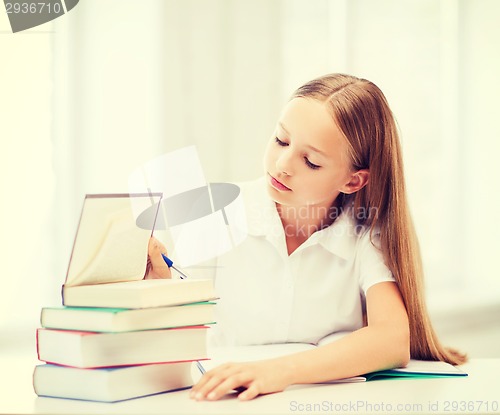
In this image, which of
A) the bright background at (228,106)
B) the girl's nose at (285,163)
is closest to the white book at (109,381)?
the girl's nose at (285,163)

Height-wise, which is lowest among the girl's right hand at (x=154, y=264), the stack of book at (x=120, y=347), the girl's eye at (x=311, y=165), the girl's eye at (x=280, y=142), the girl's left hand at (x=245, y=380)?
the girl's left hand at (x=245, y=380)

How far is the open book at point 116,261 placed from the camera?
905 millimetres

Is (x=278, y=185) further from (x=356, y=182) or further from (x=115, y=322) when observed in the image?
(x=115, y=322)

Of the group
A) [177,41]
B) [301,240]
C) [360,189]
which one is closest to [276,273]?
[301,240]

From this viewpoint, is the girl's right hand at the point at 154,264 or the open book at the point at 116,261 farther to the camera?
the girl's right hand at the point at 154,264

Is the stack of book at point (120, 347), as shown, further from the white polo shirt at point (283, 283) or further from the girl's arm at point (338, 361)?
the white polo shirt at point (283, 283)

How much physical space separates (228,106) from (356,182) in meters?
0.95

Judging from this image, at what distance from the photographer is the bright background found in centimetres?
195

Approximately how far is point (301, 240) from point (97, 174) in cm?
80

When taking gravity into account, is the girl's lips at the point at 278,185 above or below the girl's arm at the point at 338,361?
above

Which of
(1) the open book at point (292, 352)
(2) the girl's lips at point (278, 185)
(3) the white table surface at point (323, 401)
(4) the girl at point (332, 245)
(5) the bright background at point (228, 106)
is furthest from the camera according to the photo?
(5) the bright background at point (228, 106)

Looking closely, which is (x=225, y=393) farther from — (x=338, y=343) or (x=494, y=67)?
(x=494, y=67)

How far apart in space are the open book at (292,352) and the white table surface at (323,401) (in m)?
0.03

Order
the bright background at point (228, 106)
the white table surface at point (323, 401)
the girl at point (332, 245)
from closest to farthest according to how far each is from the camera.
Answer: the white table surface at point (323, 401)
the girl at point (332, 245)
the bright background at point (228, 106)
